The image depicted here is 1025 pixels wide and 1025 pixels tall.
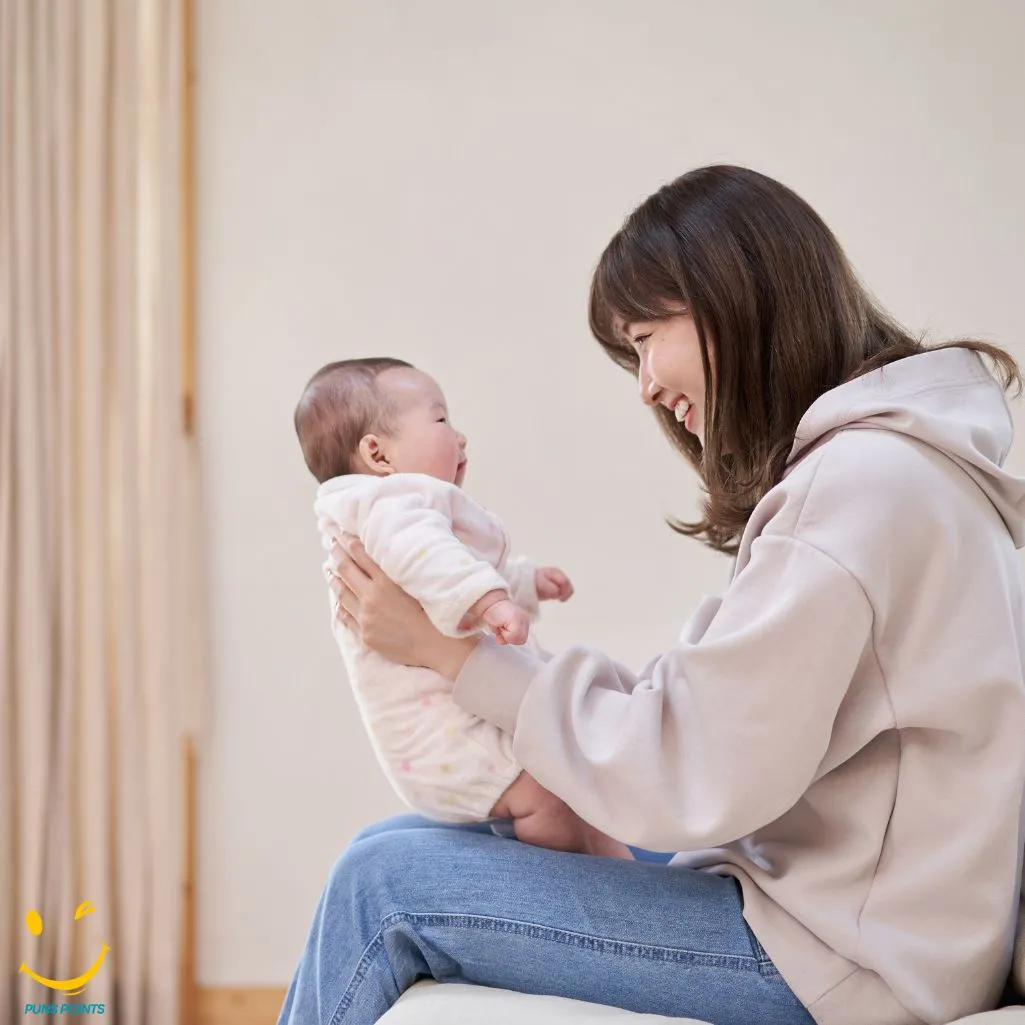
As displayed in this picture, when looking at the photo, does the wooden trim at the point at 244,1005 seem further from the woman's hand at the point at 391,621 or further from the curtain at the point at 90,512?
the woman's hand at the point at 391,621

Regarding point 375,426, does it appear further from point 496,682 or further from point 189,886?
point 189,886

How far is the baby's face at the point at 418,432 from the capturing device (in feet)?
5.17

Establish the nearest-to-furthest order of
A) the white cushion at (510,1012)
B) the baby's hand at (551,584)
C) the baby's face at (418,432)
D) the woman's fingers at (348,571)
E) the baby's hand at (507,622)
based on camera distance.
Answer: the white cushion at (510,1012), the baby's hand at (507,622), the woman's fingers at (348,571), the baby's face at (418,432), the baby's hand at (551,584)

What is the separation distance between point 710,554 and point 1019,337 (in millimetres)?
871

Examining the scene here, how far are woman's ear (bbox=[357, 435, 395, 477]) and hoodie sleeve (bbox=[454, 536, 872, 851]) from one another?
0.47 metres

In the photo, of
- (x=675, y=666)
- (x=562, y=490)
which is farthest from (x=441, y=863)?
(x=562, y=490)

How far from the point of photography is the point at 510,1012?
1.10 meters

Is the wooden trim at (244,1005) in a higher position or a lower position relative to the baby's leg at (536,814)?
lower

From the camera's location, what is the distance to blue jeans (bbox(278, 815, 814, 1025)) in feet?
3.79

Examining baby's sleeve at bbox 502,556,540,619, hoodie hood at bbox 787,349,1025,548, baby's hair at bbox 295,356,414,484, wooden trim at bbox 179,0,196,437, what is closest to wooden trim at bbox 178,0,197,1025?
wooden trim at bbox 179,0,196,437

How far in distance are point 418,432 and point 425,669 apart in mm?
352

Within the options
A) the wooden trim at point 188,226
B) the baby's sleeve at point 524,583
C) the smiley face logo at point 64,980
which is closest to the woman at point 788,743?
the baby's sleeve at point 524,583

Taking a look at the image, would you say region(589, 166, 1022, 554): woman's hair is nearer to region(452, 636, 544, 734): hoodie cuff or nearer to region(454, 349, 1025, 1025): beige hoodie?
region(454, 349, 1025, 1025): beige hoodie

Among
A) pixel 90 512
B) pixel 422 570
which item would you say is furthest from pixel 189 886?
pixel 422 570
